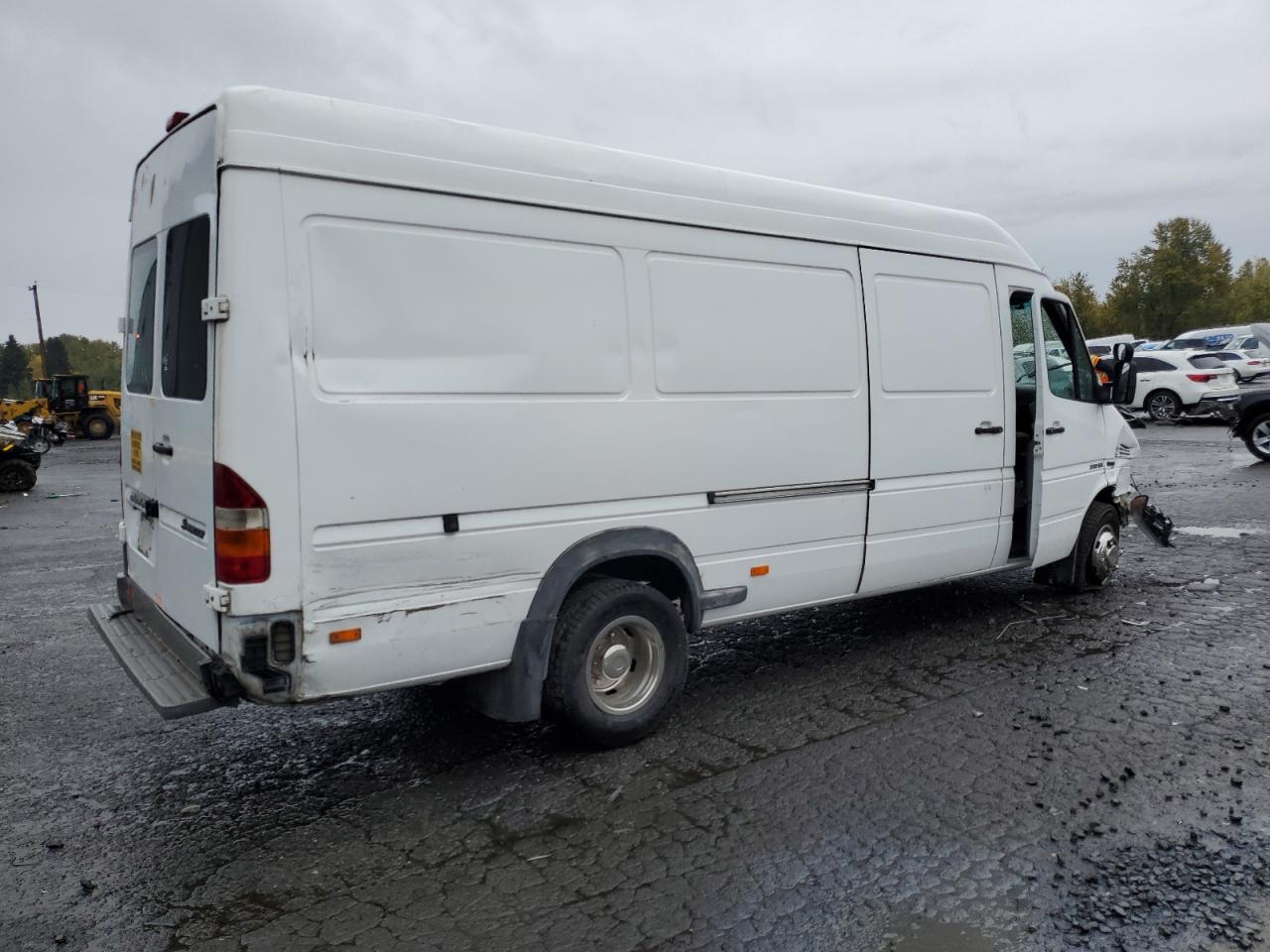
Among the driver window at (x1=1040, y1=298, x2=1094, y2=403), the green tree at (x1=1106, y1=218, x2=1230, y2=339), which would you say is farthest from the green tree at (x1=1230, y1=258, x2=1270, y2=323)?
the driver window at (x1=1040, y1=298, x2=1094, y2=403)

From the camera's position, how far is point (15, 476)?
57.2ft

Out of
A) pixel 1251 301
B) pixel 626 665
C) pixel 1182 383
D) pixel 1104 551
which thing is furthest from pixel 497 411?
pixel 1251 301

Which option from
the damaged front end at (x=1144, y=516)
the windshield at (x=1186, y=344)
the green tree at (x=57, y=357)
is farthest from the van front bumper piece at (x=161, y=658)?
the green tree at (x=57, y=357)

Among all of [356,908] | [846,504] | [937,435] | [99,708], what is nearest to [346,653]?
[356,908]

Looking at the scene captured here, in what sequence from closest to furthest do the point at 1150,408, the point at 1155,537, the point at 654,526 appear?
1. the point at 654,526
2. the point at 1155,537
3. the point at 1150,408

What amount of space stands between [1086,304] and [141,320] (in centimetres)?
7823

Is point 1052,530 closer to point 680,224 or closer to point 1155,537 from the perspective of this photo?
point 1155,537

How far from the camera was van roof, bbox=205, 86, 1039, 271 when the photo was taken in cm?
366

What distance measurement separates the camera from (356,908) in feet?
10.9

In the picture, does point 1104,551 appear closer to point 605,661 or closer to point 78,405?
point 605,661

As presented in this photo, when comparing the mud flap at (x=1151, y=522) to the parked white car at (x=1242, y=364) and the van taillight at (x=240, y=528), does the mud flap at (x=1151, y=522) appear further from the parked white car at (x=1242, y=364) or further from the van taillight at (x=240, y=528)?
the parked white car at (x=1242, y=364)

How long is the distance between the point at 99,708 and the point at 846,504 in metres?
4.08

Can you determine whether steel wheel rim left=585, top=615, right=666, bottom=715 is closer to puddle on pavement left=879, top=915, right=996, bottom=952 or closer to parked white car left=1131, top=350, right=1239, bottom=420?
puddle on pavement left=879, top=915, right=996, bottom=952

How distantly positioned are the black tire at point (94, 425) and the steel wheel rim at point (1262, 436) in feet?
121
